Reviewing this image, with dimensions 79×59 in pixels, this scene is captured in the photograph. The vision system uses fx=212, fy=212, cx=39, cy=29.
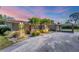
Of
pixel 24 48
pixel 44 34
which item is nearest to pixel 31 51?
pixel 24 48

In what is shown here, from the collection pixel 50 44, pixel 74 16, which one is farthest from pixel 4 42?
pixel 74 16

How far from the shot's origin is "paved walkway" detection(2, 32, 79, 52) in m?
2.24

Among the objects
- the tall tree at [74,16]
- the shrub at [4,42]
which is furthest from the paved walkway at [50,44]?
the tall tree at [74,16]

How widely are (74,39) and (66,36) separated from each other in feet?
0.30

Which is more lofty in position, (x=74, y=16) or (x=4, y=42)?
(x=74, y=16)

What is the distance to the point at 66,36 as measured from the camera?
2.30 metres

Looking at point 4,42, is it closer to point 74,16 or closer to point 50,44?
point 50,44

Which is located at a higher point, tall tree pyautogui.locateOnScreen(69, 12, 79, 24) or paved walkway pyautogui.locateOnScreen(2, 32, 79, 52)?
tall tree pyautogui.locateOnScreen(69, 12, 79, 24)

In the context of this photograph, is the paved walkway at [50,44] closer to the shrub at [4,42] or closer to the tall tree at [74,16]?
the shrub at [4,42]

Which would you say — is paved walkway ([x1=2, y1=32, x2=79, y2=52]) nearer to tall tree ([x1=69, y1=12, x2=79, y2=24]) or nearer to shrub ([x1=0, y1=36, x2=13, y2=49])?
shrub ([x1=0, y1=36, x2=13, y2=49])

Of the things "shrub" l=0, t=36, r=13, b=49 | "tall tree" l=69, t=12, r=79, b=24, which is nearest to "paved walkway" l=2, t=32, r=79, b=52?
"shrub" l=0, t=36, r=13, b=49

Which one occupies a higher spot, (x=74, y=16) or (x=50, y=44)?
(x=74, y=16)

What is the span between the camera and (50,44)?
2.28 meters
